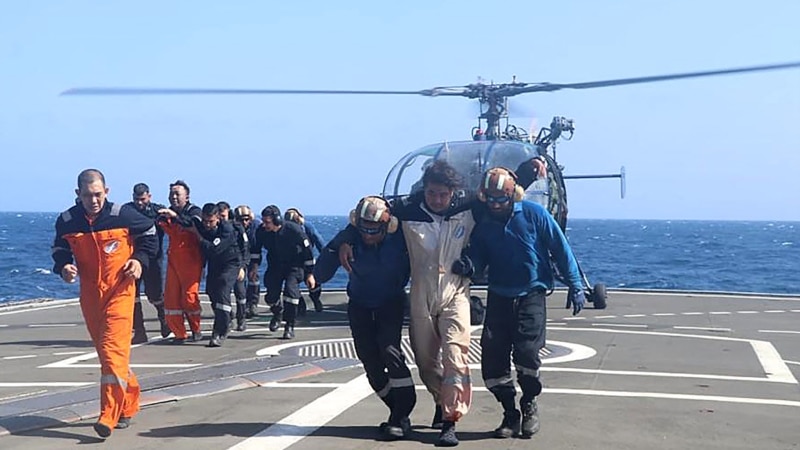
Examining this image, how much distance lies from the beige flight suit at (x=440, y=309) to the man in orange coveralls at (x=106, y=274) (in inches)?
83.3

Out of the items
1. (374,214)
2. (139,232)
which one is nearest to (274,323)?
(139,232)

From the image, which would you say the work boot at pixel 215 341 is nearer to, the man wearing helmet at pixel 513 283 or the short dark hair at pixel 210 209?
the short dark hair at pixel 210 209

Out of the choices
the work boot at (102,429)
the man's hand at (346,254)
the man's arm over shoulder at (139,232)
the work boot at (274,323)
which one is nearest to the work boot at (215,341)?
the work boot at (274,323)

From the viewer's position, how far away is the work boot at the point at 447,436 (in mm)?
6715

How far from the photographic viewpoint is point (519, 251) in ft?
23.2

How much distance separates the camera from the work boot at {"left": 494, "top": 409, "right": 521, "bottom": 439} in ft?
22.9

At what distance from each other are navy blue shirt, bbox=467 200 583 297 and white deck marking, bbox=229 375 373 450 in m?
1.70

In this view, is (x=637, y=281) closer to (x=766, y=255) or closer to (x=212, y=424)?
(x=766, y=255)

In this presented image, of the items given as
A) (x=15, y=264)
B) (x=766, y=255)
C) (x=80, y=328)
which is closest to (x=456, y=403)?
(x=80, y=328)

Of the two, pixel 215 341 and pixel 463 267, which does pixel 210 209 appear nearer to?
pixel 215 341

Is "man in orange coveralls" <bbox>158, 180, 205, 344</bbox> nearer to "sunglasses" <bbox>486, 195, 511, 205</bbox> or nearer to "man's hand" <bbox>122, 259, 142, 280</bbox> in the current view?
"man's hand" <bbox>122, 259, 142, 280</bbox>

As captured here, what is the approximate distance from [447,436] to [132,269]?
262 cm

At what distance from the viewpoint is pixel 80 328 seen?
14.7 meters

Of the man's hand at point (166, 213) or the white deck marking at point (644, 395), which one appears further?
the man's hand at point (166, 213)
